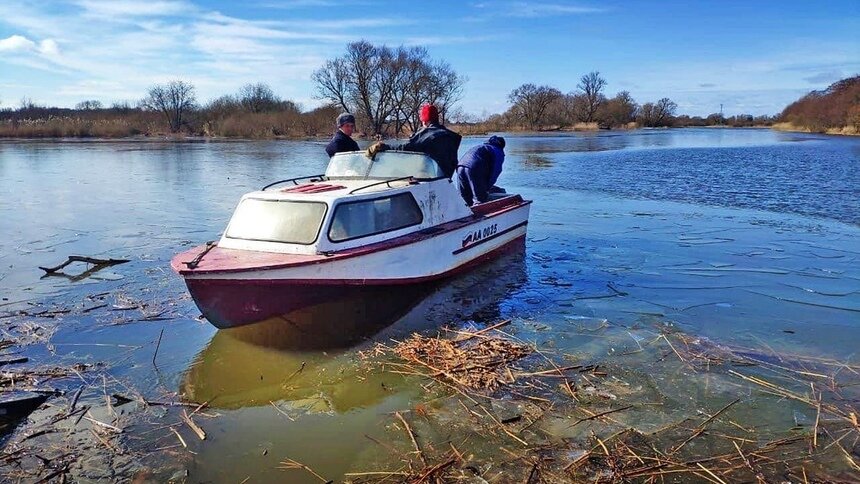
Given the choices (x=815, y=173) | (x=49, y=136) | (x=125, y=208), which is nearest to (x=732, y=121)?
(x=815, y=173)

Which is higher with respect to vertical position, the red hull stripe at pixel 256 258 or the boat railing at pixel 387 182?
the boat railing at pixel 387 182

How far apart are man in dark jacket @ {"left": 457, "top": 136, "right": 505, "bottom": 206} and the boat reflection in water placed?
2244mm

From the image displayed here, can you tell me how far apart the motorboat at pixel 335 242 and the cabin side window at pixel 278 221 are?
0.04ft

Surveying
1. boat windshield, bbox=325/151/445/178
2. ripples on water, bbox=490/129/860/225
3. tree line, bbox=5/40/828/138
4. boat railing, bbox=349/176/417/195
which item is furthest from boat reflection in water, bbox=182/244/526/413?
tree line, bbox=5/40/828/138

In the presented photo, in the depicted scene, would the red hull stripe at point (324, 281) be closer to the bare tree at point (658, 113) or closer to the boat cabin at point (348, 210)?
the boat cabin at point (348, 210)

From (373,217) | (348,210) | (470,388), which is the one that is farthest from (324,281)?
(470,388)


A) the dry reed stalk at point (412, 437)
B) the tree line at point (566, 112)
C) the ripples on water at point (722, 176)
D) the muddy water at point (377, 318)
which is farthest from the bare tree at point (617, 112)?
the dry reed stalk at point (412, 437)

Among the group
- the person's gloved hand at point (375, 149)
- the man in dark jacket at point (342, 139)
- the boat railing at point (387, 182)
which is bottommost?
the boat railing at point (387, 182)

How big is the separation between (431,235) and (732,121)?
100662 mm

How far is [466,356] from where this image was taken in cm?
594

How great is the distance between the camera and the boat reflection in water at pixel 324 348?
5398 mm

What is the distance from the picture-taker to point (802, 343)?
636 cm

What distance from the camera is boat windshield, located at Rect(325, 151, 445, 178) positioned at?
8406 millimetres

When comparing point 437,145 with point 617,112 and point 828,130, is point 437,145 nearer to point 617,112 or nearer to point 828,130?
point 828,130
